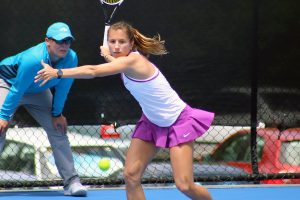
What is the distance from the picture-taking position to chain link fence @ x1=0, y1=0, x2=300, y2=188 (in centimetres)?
684

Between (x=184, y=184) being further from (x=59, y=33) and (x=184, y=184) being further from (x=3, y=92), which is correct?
(x=3, y=92)

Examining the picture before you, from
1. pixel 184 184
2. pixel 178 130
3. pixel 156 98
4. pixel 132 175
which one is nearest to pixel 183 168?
pixel 184 184

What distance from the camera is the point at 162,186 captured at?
23.1 feet

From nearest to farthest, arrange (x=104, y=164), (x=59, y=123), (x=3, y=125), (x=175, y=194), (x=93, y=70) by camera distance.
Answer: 1. (x=93, y=70)
2. (x=3, y=125)
3. (x=59, y=123)
4. (x=175, y=194)
5. (x=104, y=164)

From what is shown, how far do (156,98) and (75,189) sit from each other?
4.69ft

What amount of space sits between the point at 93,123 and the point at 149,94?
6.12ft

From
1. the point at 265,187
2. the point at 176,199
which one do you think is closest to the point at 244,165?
the point at 265,187

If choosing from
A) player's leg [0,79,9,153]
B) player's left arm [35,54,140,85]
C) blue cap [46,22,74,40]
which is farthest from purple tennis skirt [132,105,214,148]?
player's leg [0,79,9,153]

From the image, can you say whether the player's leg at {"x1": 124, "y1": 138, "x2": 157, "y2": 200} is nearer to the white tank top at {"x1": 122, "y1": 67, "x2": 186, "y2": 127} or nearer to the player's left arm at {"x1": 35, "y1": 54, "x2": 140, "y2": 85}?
the white tank top at {"x1": 122, "y1": 67, "x2": 186, "y2": 127}

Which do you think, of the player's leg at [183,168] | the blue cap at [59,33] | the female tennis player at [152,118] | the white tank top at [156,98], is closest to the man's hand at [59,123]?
the blue cap at [59,33]

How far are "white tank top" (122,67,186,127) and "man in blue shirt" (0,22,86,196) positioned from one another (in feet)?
3.09

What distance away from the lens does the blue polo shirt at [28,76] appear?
5941 millimetres

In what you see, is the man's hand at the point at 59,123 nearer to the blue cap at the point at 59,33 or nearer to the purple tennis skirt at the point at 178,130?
the blue cap at the point at 59,33

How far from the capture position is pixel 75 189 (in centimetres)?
636
